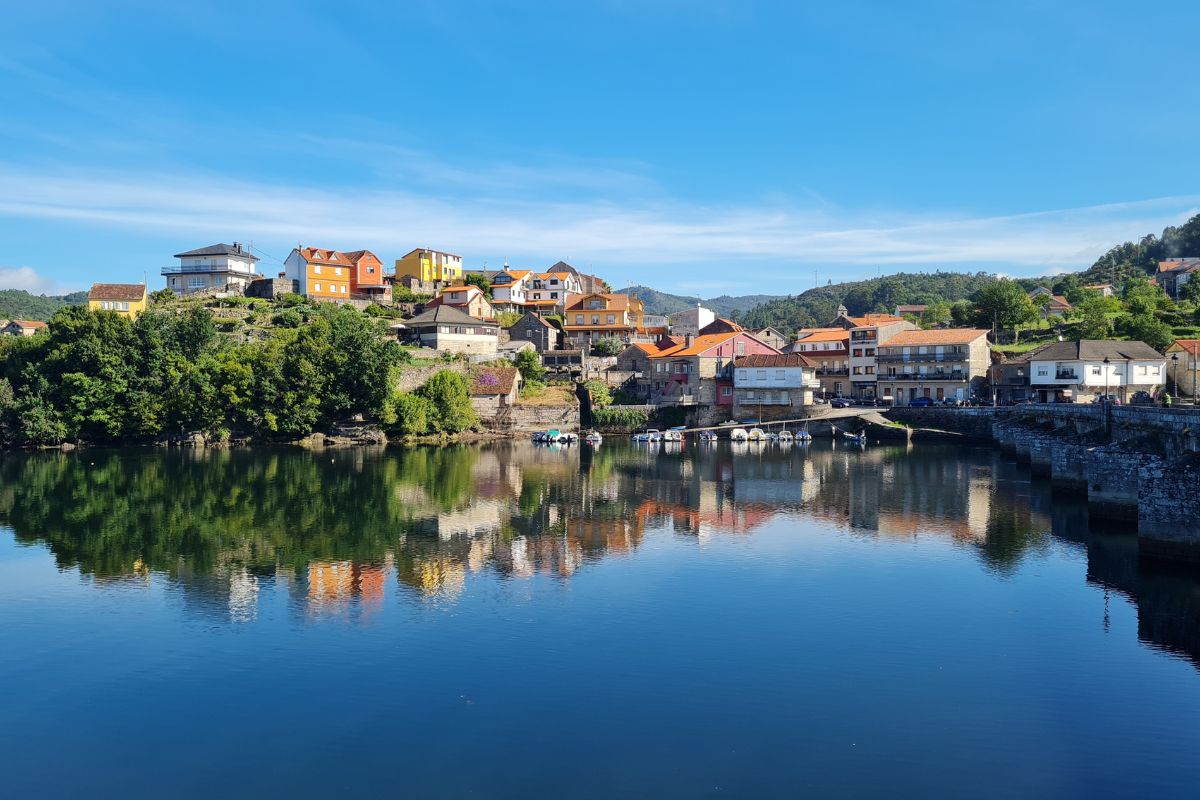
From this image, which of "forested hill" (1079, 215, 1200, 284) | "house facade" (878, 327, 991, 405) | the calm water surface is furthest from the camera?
"forested hill" (1079, 215, 1200, 284)

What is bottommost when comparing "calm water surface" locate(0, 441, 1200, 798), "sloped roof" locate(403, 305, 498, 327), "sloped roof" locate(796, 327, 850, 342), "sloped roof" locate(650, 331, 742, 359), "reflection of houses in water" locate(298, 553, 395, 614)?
"calm water surface" locate(0, 441, 1200, 798)

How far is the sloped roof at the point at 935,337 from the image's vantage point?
242 feet

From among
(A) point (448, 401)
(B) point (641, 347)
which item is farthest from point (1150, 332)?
(A) point (448, 401)

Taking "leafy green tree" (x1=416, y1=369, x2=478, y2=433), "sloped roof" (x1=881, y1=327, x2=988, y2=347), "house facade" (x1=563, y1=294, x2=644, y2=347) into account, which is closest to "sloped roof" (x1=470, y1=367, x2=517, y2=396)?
"leafy green tree" (x1=416, y1=369, x2=478, y2=433)

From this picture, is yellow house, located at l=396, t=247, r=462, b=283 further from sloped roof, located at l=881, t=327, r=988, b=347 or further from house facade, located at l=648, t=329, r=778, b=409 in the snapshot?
sloped roof, located at l=881, t=327, r=988, b=347

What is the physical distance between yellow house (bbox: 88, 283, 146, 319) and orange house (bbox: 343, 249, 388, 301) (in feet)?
69.4

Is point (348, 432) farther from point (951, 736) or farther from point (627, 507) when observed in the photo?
point (951, 736)

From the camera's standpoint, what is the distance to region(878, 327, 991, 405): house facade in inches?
2886

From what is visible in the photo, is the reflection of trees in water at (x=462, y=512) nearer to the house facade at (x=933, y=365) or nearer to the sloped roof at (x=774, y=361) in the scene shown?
the sloped roof at (x=774, y=361)

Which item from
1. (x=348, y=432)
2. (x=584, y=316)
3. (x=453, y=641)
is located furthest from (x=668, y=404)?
(x=453, y=641)

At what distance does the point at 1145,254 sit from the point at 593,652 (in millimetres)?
159589

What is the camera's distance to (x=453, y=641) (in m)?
21.8

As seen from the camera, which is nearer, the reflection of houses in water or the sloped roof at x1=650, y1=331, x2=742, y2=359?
the reflection of houses in water

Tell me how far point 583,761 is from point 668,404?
63.5m
